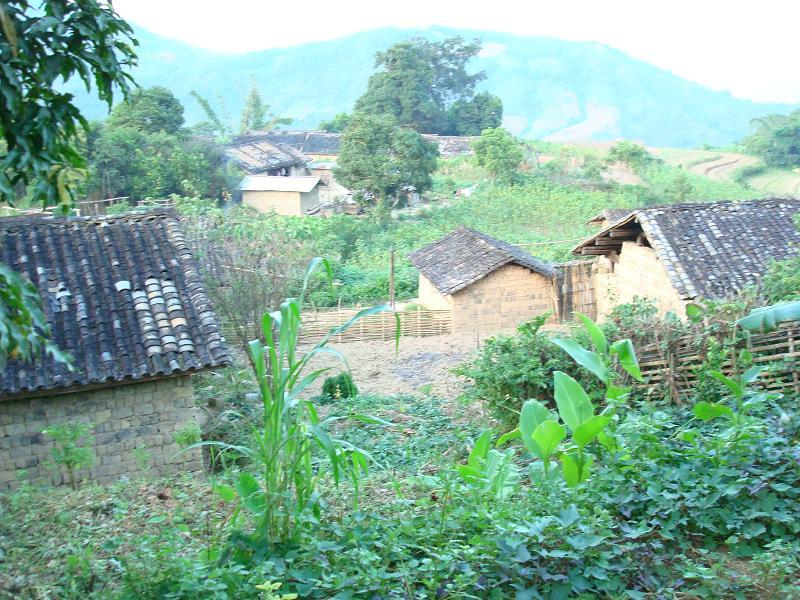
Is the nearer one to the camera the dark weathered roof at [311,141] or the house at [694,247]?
the house at [694,247]

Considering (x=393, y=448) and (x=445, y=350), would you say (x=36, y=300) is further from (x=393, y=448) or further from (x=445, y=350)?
(x=445, y=350)

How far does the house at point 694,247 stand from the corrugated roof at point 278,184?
75.2 feet

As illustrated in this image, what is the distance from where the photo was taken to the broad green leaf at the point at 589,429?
16.2 ft

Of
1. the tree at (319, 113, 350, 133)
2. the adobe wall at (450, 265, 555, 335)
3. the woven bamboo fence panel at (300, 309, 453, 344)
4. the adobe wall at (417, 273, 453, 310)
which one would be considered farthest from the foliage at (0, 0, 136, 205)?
the tree at (319, 113, 350, 133)

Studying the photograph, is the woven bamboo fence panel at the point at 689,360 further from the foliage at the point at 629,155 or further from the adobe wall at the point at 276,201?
the foliage at the point at 629,155

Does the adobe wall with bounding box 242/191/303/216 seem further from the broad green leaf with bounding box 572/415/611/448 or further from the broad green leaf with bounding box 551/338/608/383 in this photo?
the broad green leaf with bounding box 572/415/611/448

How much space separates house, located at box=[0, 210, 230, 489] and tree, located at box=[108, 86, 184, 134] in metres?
29.5

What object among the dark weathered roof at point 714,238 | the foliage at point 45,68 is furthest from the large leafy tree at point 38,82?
the dark weathered roof at point 714,238

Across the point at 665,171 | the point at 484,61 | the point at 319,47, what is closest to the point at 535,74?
the point at 484,61

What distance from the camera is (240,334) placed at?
55.5 ft

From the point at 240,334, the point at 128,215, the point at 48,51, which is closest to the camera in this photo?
the point at 48,51

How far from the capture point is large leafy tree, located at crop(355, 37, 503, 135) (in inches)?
2046

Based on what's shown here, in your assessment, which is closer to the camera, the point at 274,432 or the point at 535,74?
the point at 274,432

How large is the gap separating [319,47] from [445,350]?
372 feet
